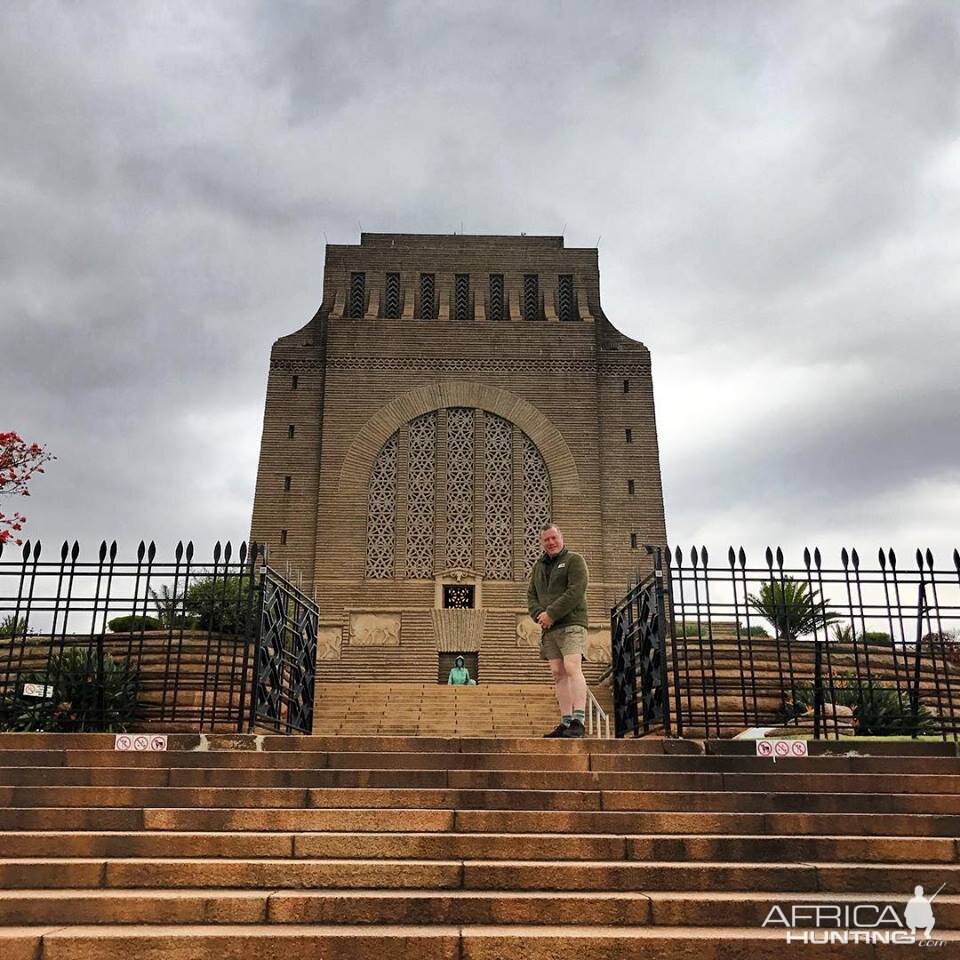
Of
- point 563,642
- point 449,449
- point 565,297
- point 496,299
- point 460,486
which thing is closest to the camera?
point 563,642

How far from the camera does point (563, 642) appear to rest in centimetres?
662

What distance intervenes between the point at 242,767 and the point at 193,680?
576cm

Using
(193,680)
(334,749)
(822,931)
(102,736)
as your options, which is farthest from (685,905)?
(193,680)

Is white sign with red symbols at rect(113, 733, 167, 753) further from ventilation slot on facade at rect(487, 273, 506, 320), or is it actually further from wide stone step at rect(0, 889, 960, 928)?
ventilation slot on facade at rect(487, 273, 506, 320)

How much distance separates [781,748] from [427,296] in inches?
769

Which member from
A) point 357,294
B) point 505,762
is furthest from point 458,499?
point 505,762

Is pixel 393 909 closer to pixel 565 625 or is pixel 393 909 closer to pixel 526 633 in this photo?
pixel 565 625

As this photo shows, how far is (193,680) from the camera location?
1094 cm

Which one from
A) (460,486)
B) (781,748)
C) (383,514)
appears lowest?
(781,748)

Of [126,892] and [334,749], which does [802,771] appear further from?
[126,892]

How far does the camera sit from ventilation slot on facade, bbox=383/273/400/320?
23.8 meters

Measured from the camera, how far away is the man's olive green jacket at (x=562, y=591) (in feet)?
21.6

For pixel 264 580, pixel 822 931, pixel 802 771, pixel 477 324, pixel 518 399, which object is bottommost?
pixel 822 931

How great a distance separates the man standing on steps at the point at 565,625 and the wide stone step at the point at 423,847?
2.06 meters
